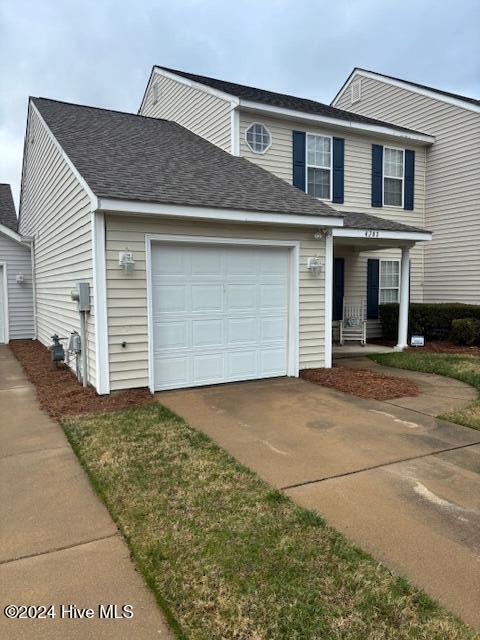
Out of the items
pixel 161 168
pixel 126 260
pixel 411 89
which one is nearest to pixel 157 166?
pixel 161 168

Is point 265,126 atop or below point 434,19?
below

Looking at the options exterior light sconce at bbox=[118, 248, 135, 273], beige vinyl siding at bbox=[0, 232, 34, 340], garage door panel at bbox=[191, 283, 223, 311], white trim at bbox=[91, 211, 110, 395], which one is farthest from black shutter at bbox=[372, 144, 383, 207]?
beige vinyl siding at bbox=[0, 232, 34, 340]

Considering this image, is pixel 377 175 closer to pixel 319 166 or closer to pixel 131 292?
pixel 319 166

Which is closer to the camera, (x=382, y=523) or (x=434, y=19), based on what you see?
(x=382, y=523)

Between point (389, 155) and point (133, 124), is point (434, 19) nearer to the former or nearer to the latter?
point (389, 155)

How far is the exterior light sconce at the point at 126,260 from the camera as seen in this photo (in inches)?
245

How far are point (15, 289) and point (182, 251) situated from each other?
8361 millimetres

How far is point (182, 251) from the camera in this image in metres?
6.85

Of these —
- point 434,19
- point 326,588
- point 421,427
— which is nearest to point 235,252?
point 421,427

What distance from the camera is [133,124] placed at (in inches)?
412

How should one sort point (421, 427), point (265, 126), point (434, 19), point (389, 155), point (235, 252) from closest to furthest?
point (421, 427), point (235, 252), point (265, 126), point (389, 155), point (434, 19)

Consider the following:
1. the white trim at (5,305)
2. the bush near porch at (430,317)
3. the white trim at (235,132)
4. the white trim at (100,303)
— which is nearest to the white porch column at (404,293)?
the bush near porch at (430,317)

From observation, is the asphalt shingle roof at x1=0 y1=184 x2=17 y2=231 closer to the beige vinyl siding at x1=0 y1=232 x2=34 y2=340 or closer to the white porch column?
the beige vinyl siding at x1=0 y1=232 x2=34 y2=340

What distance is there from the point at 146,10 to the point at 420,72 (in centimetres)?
1710
